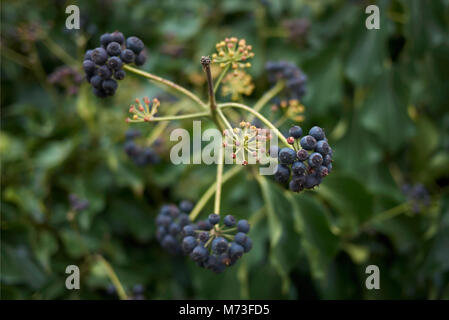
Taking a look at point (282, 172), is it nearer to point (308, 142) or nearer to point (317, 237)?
point (308, 142)

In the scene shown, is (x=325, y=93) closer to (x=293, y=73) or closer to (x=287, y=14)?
(x=293, y=73)

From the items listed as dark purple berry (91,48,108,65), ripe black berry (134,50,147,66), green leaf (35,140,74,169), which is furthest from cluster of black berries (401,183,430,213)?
green leaf (35,140,74,169)

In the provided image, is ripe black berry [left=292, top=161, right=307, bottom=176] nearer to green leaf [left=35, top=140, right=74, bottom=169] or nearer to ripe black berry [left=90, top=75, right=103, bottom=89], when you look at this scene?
ripe black berry [left=90, top=75, right=103, bottom=89]

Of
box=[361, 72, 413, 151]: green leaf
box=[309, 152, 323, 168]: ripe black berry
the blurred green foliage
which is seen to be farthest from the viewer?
box=[361, 72, 413, 151]: green leaf

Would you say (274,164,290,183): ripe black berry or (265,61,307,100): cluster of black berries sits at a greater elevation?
(265,61,307,100): cluster of black berries

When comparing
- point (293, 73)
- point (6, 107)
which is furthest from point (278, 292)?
point (6, 107)

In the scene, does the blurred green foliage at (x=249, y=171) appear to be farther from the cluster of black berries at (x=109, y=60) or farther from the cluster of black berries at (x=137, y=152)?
the cluster of black berries at (x=109, y=60)

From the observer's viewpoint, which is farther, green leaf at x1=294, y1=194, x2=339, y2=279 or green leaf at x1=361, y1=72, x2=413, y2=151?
green leaf at x1=361, y1=72, x2=413, y2=151
